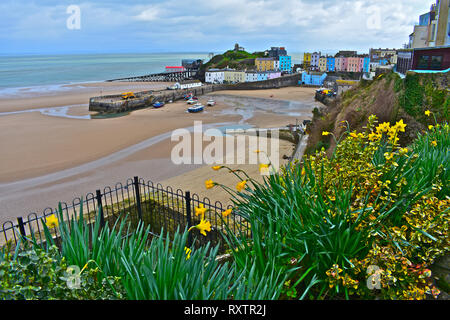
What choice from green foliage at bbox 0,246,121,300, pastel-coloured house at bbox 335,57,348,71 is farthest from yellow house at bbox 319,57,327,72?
green foliage at bbox 0,246,121,300

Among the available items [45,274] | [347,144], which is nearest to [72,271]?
[45,274]

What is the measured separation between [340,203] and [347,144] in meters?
1.04

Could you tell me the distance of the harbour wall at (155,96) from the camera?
37688 millimetres

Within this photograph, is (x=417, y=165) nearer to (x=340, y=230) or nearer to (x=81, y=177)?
(x=340, y=230)

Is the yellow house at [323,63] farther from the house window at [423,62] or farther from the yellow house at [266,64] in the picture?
the house window at [423,62]

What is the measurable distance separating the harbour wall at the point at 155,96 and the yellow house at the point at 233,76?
8.13 metres

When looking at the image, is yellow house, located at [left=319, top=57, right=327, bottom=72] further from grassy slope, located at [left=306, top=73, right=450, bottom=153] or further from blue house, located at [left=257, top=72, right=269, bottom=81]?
grassy slope, located at [left=306, top=73, right=450, bottom=153]

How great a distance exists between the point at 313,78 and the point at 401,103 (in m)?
58.1

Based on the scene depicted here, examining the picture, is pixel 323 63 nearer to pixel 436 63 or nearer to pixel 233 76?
pixel 233 76

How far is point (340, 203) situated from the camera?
A: 283cm

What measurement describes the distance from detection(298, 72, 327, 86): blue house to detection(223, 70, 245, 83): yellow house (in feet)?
41.6

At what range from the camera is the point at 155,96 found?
146 feet

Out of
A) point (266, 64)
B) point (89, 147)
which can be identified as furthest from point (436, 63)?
point (266, 64)

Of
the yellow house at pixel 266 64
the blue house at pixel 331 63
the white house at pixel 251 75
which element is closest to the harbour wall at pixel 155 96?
the white house at pixel 251 75
